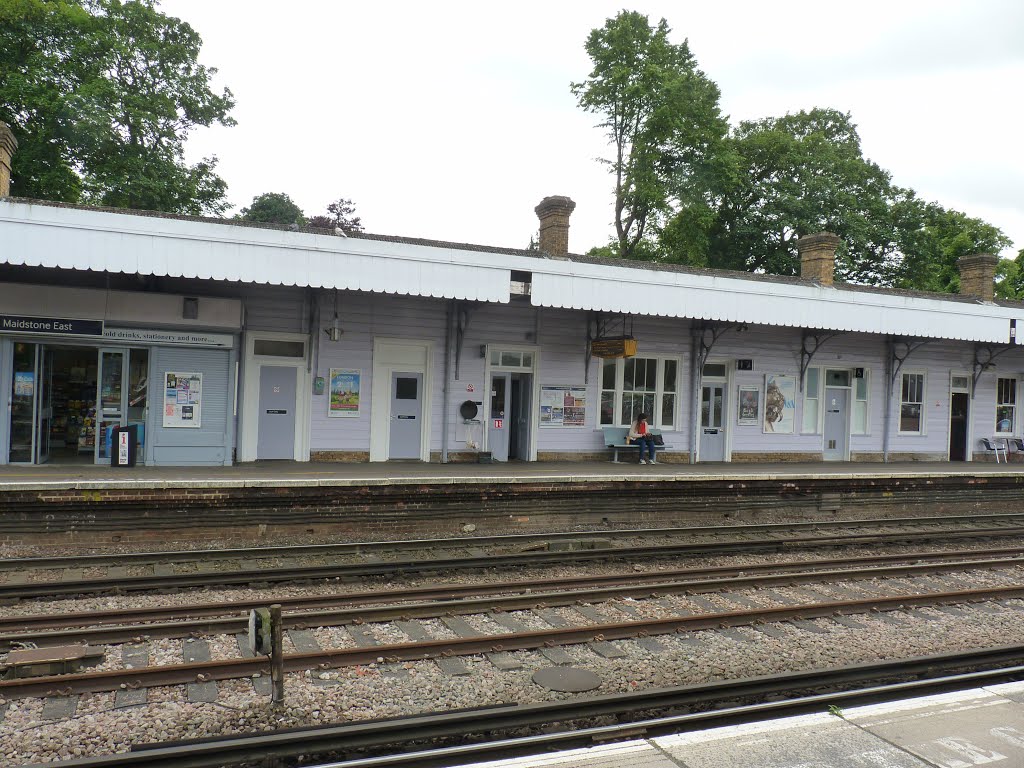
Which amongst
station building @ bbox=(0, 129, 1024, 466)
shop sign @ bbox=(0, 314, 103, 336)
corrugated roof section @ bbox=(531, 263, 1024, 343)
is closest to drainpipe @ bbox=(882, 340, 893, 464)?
station building @ bbox=(0, 129, 1024, 466)

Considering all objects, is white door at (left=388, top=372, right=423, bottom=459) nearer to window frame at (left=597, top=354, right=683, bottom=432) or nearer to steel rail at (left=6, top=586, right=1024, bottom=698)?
window frame at (left=597, top=354, right=683, bottom=432)

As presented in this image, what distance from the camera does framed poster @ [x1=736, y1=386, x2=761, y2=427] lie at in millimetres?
17047

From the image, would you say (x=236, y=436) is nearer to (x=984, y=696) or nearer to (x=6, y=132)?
(x=6, y=132)

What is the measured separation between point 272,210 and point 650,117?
25.3 m

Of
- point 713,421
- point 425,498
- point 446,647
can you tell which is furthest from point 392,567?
point 713,421

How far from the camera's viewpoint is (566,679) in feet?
19.5

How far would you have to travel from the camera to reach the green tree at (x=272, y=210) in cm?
4600

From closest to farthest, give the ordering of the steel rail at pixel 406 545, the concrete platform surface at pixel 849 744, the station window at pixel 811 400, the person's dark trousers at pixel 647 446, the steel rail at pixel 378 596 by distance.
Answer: the concrete platform surface at pixel 849 744 < the steel rail at pixel 378 596 < the steel rail at pixel 406 545 < the person's dark trousers at pixel 647 446 < the station window at pixel 811 400

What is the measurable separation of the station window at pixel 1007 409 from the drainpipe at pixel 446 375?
15.2 m

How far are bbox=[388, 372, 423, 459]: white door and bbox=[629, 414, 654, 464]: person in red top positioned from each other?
4.36 m

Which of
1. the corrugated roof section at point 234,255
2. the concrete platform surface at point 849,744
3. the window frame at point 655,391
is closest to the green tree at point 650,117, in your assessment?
the window frame at point 655,391

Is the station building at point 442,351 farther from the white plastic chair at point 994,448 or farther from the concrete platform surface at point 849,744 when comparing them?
the concrete platform surface at point 849,744

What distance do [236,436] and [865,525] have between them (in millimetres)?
11062

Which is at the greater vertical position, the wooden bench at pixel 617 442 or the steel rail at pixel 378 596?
the wooden bench at pixel 617 442
